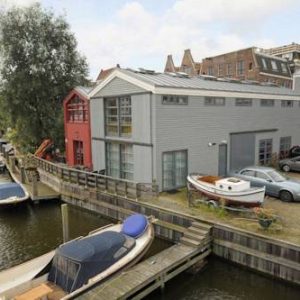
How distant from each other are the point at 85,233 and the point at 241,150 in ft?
39.8

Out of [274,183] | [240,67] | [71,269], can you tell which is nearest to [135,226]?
[71,269]

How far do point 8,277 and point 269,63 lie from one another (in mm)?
44093

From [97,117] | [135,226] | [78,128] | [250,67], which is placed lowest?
[135,226]

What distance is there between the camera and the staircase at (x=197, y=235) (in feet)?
39.3

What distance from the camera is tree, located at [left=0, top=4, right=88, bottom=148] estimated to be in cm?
3055

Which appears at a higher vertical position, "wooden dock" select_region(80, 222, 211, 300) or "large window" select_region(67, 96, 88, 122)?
"large window" select_region(67, 96, 88, 122)

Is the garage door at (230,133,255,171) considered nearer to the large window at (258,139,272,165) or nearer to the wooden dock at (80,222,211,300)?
the large window at (258,139,272,165)

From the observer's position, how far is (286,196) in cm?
1580

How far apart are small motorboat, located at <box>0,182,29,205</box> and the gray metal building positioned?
4.99 meters

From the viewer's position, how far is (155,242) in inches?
556

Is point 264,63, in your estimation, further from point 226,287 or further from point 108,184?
point 226,287

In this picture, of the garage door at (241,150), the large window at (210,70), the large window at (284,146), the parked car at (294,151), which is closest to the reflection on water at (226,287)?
the garage door at (241,150)

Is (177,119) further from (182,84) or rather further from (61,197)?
(61,197)

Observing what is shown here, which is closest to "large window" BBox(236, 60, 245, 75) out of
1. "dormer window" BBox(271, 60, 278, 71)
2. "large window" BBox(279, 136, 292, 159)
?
"dormer window" BBox(271, 60, 278, 71)
